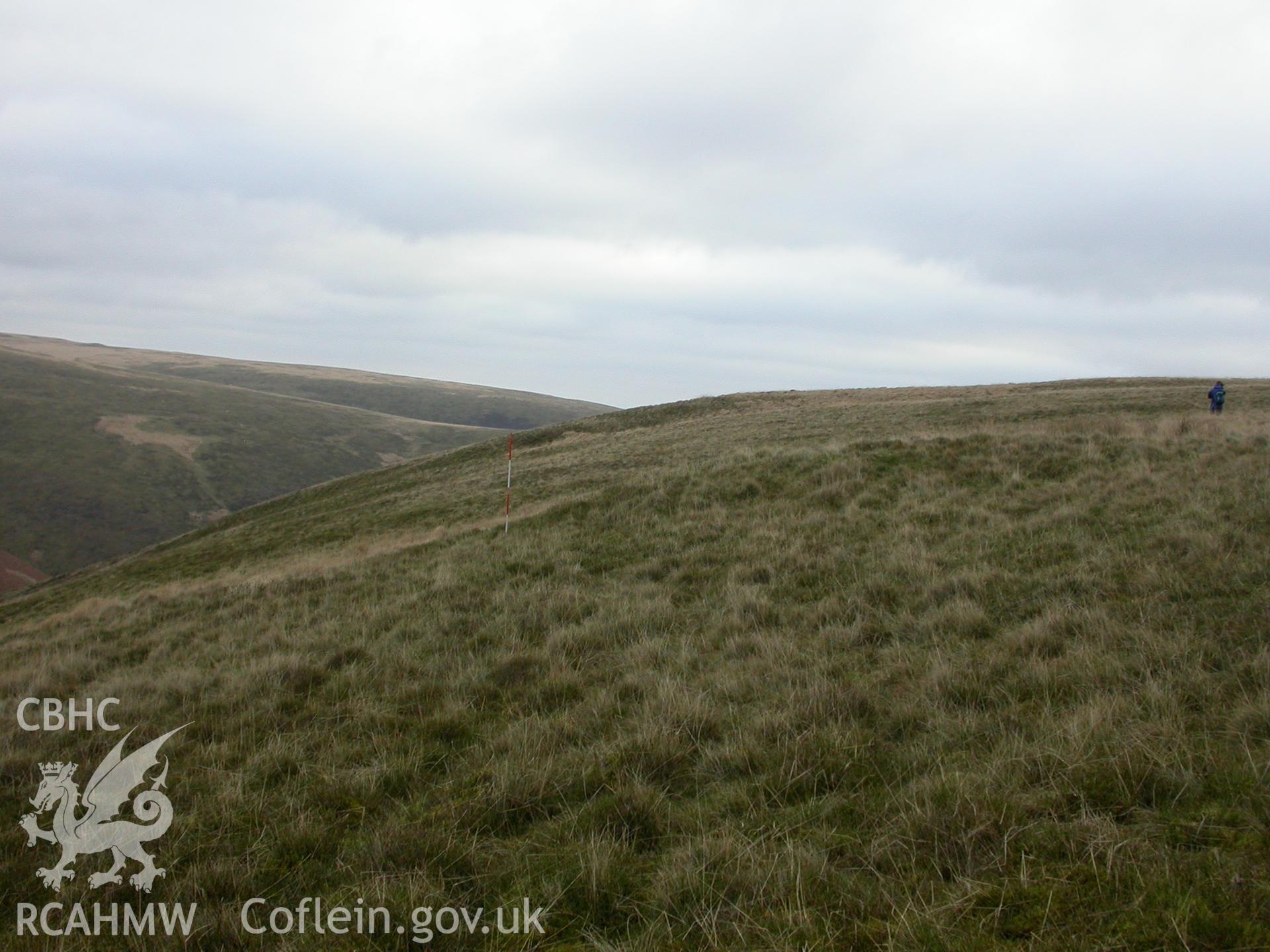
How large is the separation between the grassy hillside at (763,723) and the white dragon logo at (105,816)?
0.36 feet

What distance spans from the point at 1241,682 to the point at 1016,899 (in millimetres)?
2918

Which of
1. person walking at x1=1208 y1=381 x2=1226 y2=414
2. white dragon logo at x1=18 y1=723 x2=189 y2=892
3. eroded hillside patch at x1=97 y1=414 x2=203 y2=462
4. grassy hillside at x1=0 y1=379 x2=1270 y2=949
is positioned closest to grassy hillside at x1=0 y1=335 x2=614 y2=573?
eroded hillside patch at x1=97 y1=414 x2=203 y2=462

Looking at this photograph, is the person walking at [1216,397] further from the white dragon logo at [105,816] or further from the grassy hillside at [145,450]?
the grassy hillside at [145,450]

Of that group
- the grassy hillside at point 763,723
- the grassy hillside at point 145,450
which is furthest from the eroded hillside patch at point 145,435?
the grassy hillside at point 763,723

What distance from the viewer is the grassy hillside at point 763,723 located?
310 cm

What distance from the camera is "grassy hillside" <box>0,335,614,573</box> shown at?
266 ft

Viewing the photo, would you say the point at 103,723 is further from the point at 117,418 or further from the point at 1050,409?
the point at 117,418

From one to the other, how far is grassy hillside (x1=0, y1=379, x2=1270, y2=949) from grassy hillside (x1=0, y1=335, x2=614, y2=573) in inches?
3344

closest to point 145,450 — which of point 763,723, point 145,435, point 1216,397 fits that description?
point 145,435

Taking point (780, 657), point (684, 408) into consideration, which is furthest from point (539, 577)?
point (684, 408)

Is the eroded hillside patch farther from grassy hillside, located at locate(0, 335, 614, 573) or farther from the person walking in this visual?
the person walking

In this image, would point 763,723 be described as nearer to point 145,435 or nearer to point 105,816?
point 105,816

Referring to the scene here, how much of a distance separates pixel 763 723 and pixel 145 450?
122m

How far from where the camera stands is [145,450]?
102 metres
